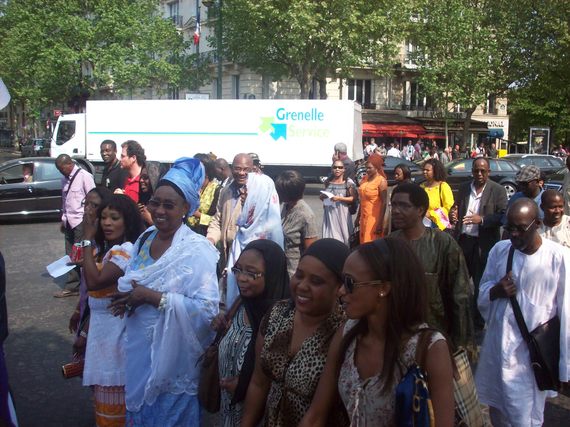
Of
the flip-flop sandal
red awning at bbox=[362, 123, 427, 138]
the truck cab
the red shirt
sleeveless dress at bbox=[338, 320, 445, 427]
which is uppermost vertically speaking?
red awning at bbox=[362, 123, 427, 138]

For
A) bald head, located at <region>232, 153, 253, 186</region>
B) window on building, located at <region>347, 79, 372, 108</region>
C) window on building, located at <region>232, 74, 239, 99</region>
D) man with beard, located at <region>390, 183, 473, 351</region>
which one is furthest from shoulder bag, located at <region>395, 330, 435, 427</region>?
window on building, located at <region>232, 74, 239, 99</region>

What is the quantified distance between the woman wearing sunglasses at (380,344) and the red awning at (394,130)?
3938 centimetres

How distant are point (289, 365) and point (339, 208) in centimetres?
510

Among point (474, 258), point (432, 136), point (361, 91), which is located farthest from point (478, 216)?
point (432, 136)

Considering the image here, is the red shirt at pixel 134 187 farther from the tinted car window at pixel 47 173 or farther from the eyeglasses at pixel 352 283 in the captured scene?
the tinted car window at pixel 47 173

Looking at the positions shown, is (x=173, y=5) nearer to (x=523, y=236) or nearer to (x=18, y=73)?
(x=18, y=73)

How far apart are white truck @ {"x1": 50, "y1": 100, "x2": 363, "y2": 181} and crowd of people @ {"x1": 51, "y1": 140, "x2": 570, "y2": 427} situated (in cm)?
1789

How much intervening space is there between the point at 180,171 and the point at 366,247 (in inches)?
61.1

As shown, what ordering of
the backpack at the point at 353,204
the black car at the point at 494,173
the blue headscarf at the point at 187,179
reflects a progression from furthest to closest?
1. the black car at the point at 494,173
2. the backpack at the point at 353,204
3. the blue headscarf at the point at 187,179

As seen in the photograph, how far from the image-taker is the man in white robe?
3666mm

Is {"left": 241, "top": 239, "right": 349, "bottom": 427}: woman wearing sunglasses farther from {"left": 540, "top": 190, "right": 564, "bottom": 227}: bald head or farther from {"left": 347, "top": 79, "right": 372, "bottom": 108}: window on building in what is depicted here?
{"left": 347, "top": 79, "right": 372, "bottom": 108}: window on building

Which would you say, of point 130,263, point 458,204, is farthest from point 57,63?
point 130,263

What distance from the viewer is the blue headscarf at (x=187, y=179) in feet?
11.3

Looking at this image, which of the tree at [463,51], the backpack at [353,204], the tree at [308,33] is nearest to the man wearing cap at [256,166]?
the backpack at [353,204]
